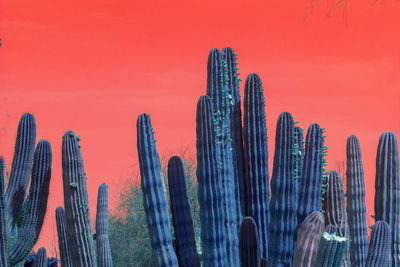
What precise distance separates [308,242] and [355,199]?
2.76 m

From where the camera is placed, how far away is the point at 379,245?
5852 millimetres

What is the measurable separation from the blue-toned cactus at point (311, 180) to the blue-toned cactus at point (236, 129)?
92 centimetres

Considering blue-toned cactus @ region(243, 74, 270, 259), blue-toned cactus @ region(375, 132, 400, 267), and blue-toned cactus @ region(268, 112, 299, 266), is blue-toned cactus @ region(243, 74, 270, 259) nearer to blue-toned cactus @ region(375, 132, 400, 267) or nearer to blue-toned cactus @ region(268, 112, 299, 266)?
blue-toned cactus @ region(268, 112, 299, 266)

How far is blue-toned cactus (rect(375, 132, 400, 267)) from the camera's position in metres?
6.83

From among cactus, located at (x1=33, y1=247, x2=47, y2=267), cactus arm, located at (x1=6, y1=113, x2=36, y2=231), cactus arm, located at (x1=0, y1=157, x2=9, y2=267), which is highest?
cactus arm, located at (x1=6, y1=113, x2=36, y2=231)

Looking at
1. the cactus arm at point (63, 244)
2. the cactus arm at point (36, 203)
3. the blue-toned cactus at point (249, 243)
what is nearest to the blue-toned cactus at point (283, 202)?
the blue-toned cactus at point (249, 243)

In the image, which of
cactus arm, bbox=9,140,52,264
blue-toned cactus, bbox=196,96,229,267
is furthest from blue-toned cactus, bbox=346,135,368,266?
cactus arm, bbox=9,140,52,264

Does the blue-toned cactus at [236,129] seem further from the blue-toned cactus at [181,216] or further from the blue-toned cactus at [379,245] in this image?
the blue-toned cactus at [379,245]

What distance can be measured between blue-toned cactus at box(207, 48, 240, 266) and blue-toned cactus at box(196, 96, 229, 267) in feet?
0.37

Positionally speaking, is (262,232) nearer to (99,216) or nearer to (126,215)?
(99,216)

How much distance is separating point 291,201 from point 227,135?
0.98 meters

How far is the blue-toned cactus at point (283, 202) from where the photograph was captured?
4656 millimetres

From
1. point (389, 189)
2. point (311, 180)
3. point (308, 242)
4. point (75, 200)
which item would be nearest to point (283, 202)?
point (311, 180)

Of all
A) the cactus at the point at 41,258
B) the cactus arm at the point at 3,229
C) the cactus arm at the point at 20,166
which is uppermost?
the cactus arm at the point at 20,166
